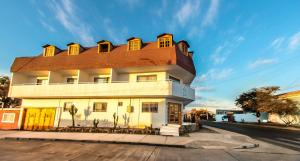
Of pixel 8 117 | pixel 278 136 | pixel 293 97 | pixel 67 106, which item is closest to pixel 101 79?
pixel 67 106

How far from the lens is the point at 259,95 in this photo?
42.5 meters

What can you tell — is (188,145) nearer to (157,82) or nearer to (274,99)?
(157,82)

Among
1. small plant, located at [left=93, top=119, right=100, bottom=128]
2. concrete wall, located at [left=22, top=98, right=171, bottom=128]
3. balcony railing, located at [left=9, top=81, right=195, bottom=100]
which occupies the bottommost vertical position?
small plant, located at [left=93, top=119, right=100, bottom=128]

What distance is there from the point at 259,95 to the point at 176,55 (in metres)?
33.6

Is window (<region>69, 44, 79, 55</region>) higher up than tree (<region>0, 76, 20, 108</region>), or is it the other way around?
window (<region>69, 44, 79, 55</region>)

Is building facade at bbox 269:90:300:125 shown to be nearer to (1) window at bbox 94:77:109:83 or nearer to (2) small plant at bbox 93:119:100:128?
(1) window at bbox 94:77:109:83

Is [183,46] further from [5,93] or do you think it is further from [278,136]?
[5,93]

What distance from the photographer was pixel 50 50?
25.6 meters

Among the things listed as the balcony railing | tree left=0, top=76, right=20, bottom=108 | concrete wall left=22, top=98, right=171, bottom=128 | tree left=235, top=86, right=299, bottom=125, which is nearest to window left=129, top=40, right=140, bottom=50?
the balcony railing

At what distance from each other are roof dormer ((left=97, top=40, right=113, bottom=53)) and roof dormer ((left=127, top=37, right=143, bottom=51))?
2.71 metres

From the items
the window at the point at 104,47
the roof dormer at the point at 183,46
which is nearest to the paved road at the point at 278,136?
the roof dormer at the point at 183,46

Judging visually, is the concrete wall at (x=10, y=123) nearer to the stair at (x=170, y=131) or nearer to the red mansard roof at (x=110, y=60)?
the red mansard roof at (x=110, y=60)

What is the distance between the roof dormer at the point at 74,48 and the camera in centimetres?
2427

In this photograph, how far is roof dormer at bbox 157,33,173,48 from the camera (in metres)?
21.7
